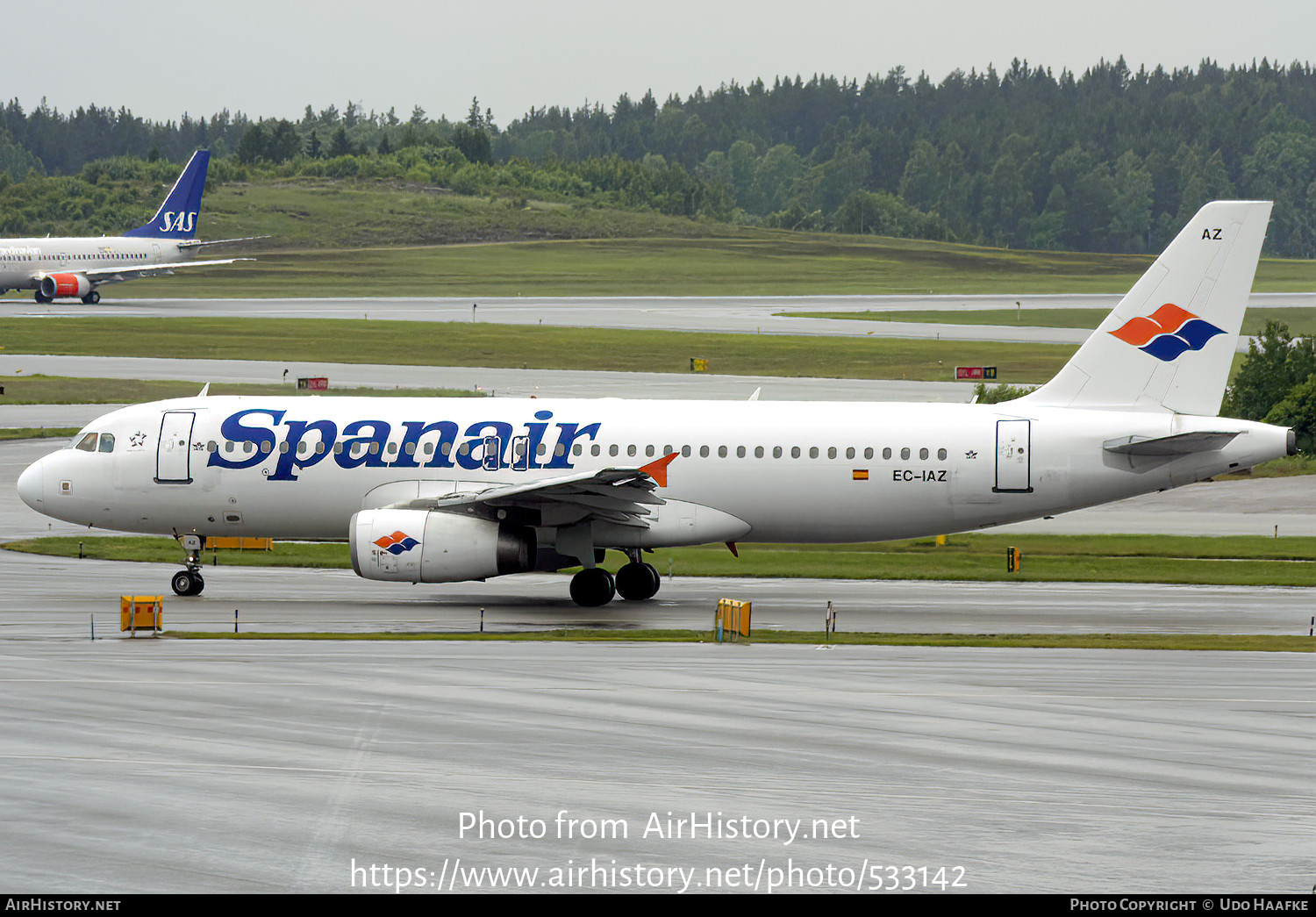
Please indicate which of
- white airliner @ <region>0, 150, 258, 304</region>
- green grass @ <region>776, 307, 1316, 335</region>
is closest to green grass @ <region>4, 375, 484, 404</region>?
white airliner @ <region>0, 150, 258, 304</region>

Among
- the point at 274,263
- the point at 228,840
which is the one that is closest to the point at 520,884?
the point at 228,840

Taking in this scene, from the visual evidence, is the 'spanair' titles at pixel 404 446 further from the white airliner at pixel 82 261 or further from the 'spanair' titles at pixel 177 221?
the 'spanair' titles at pixel 177 221

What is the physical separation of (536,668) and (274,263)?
125831 mm

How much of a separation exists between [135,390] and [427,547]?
4233 centimetres

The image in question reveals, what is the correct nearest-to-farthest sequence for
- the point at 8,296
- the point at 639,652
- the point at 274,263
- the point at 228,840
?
the point at 228,840 → the point at 639,652 → the point at 8,296 → the point at 274,263

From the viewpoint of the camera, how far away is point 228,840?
1392cm

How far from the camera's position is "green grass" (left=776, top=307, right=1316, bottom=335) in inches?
3954

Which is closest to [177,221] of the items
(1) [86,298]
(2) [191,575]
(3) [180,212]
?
(3) [180,212]

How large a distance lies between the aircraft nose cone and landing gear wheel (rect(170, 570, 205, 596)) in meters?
3.69

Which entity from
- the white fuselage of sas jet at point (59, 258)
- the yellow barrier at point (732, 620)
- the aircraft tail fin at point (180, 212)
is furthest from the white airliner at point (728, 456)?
the aircraft tail fin at point (180, 212)

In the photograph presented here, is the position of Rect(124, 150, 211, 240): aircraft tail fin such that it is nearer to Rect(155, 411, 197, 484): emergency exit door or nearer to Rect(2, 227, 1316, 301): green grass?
Rect(2, 227, 1316, 301): green grass

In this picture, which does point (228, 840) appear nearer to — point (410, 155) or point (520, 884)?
point (520, 884)

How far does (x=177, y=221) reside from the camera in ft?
380

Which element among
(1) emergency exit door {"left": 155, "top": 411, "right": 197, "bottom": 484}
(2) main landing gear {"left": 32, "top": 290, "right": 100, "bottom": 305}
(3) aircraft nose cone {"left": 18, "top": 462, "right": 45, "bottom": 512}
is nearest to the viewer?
(1) emergency exit door {"left": 155, "top": 411, "right": 197, "bottom": 484}
